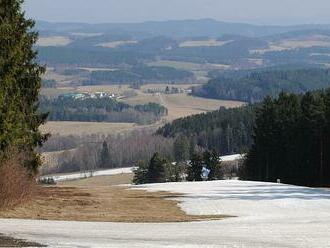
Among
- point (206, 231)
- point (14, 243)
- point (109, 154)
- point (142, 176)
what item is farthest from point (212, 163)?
point (14, 243)

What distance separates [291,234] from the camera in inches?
570

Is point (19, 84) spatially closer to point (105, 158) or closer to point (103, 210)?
point (103, 210)

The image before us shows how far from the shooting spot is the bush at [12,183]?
17.6 meters

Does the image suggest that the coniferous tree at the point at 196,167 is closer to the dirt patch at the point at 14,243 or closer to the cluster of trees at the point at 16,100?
the cluster of trees at the point at 16,100

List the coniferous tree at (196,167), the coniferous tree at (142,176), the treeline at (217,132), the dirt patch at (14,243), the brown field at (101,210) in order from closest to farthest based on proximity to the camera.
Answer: the dirt patch at (14,243) < the brown field at (101,210) < the coniferous tree at (196,167) < the coniferous tree at (142,176) < the treeline at (217,132)

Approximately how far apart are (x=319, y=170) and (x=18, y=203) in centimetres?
4108

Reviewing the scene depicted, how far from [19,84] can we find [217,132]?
100 metres

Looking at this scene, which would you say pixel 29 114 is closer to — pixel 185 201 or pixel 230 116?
pixel 185 201

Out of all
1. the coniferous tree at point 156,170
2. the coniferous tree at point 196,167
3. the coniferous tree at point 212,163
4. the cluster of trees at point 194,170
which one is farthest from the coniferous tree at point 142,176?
the coniferous tree at point 212,163

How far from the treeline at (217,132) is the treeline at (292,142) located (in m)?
47.4

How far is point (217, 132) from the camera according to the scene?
122 meters

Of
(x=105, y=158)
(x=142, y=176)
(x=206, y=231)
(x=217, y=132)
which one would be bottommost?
(x=105, y=158)

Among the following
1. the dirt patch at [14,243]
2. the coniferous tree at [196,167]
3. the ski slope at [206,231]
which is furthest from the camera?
the coniferous tree at [196,167]

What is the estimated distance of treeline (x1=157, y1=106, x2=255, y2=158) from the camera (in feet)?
376
